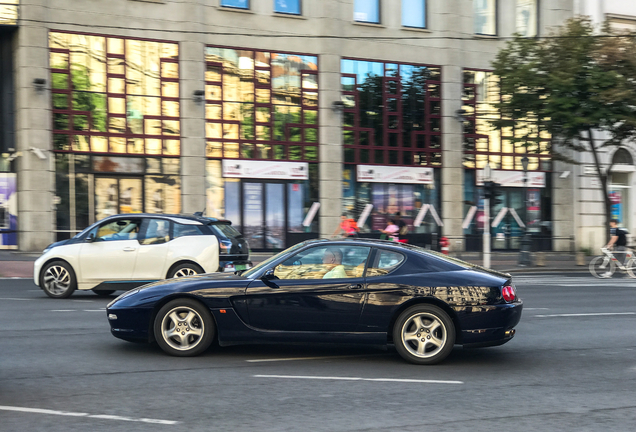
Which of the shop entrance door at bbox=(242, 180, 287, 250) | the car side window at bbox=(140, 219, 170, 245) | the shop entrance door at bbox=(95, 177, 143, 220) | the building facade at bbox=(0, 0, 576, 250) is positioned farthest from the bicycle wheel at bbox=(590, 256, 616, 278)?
the shop entrance door at bbox=(95, 177, 143, 220)

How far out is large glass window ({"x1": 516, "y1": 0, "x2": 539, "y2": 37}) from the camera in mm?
31453

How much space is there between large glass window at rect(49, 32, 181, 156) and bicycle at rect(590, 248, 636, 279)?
47.1 feet

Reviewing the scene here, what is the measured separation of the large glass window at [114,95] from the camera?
2345cm

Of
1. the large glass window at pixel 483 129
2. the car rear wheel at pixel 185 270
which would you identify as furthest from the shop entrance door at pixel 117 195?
the large glass window at pixel 483 129

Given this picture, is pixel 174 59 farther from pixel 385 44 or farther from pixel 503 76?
pixel 503 76

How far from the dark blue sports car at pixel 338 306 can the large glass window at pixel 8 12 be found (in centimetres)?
1847

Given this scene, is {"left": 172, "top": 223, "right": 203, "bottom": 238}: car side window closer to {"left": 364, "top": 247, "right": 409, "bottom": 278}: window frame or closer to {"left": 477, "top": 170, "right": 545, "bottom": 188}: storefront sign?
{"left": 364, "top": 247, "right": 409, "bottom": 278}: window frame

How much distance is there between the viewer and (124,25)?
24391 millimetres

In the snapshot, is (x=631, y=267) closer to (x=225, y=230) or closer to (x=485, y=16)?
(x=485, y=16)

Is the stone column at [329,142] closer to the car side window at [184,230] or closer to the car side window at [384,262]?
the car side window at [184,230]

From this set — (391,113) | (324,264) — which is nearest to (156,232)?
(324,264)

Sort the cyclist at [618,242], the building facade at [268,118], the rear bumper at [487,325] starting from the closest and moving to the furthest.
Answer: the rear bumper at [487,325] → the cyclist at [618,242] → the building facade at [268,118]

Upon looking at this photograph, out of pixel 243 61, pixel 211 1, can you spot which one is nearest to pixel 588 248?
pixel 243 61

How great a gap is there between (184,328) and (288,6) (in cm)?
2160
